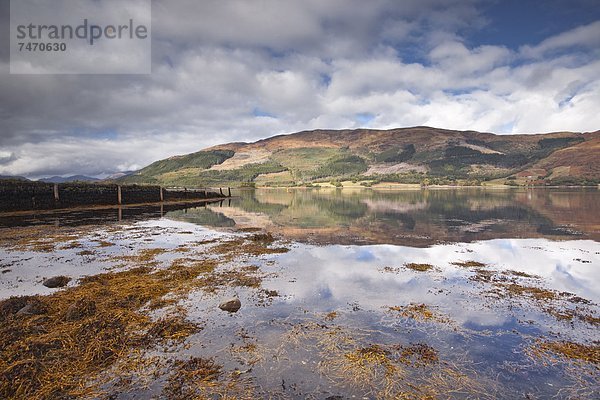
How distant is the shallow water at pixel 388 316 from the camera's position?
5.84 metres

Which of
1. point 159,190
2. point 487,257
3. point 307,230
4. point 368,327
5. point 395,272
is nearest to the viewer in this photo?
point 368,327

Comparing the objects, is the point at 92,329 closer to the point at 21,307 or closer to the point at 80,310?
the point at 80,310

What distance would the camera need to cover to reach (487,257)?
51.6ft

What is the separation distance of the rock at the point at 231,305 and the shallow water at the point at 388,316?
243 millimetres

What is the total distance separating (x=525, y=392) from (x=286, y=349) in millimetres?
4569

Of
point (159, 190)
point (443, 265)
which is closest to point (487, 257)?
point (443, 265)

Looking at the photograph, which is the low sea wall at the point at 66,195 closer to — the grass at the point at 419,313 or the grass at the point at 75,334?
the grass at the point at 75,334

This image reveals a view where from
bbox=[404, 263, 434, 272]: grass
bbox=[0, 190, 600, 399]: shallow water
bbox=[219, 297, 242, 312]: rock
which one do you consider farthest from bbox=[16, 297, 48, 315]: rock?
bbox=[404, 263, 434, 272]: grass

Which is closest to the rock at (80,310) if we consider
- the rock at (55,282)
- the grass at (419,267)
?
the rock at (55,282)

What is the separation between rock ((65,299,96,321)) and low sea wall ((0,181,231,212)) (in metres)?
33.7

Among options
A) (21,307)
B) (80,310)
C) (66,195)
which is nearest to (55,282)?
(21,307)

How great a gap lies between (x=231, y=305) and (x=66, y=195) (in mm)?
41483

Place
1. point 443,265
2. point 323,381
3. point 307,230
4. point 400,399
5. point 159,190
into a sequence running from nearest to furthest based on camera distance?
point 400,399 → point 323,381 → point 443,265 → point 307,230 → point 159,190

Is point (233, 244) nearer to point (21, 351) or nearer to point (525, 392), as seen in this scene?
point (21, 351)
